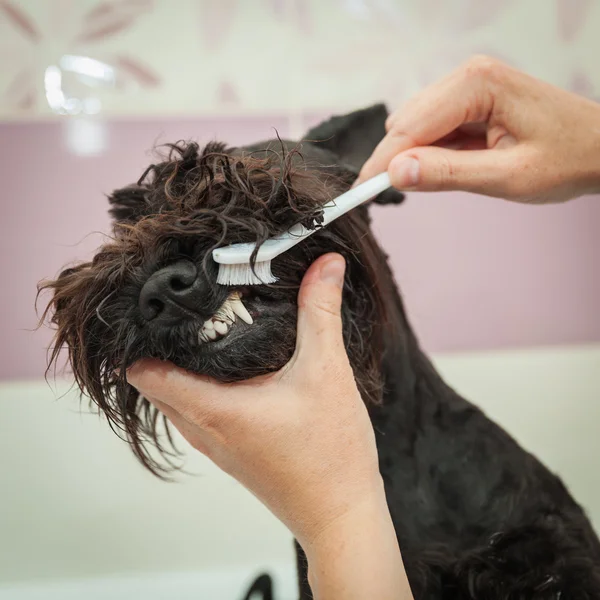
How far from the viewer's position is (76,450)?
175 cm

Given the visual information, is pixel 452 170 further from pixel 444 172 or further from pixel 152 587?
pixel 152 587

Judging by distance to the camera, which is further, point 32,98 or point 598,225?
point 598,225

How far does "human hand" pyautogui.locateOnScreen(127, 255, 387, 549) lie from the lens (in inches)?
29.0

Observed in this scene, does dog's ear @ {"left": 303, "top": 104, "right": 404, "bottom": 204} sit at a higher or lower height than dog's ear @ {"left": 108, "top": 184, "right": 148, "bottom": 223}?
higher

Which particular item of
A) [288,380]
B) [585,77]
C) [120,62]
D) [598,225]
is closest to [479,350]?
[598,225]

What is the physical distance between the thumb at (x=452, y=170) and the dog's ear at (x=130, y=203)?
40 cm

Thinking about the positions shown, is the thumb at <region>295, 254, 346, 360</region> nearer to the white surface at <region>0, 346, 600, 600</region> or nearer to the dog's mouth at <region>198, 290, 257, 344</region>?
the dog's mouth at <region>198, 290, 257, 344</region>

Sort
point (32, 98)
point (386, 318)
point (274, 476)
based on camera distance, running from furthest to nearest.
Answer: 1. point (32, 98)
2. point (386, 318)
3. point (274, 476)

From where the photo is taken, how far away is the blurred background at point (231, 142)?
5.25 ft

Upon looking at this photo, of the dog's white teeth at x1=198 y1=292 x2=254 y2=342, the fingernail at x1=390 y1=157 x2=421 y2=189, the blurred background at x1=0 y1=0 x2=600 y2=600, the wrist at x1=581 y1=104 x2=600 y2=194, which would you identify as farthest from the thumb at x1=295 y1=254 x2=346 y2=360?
the blurred background at x1=0 y1=0 x2=600 y2=600

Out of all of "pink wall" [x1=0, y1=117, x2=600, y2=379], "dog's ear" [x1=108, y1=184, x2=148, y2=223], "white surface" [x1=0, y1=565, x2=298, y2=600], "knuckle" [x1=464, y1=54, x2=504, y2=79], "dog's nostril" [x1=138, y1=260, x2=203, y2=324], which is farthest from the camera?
"pink wall" [x1=0, y1=117, x2=600, y2=379]

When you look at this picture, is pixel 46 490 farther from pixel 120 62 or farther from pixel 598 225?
pixel 598 225

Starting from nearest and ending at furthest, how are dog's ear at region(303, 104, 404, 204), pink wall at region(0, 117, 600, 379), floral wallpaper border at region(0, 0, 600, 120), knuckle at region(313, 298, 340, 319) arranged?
1. knuckle at region(313, 298, 340, 319)
2. dog's ear at region(303, 104, 404, 204)
3. floral wallpaper border at region(0, 0, 600, 120)
4. pink wall at region(0, 117, 600, 379)

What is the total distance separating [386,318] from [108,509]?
1265mm
